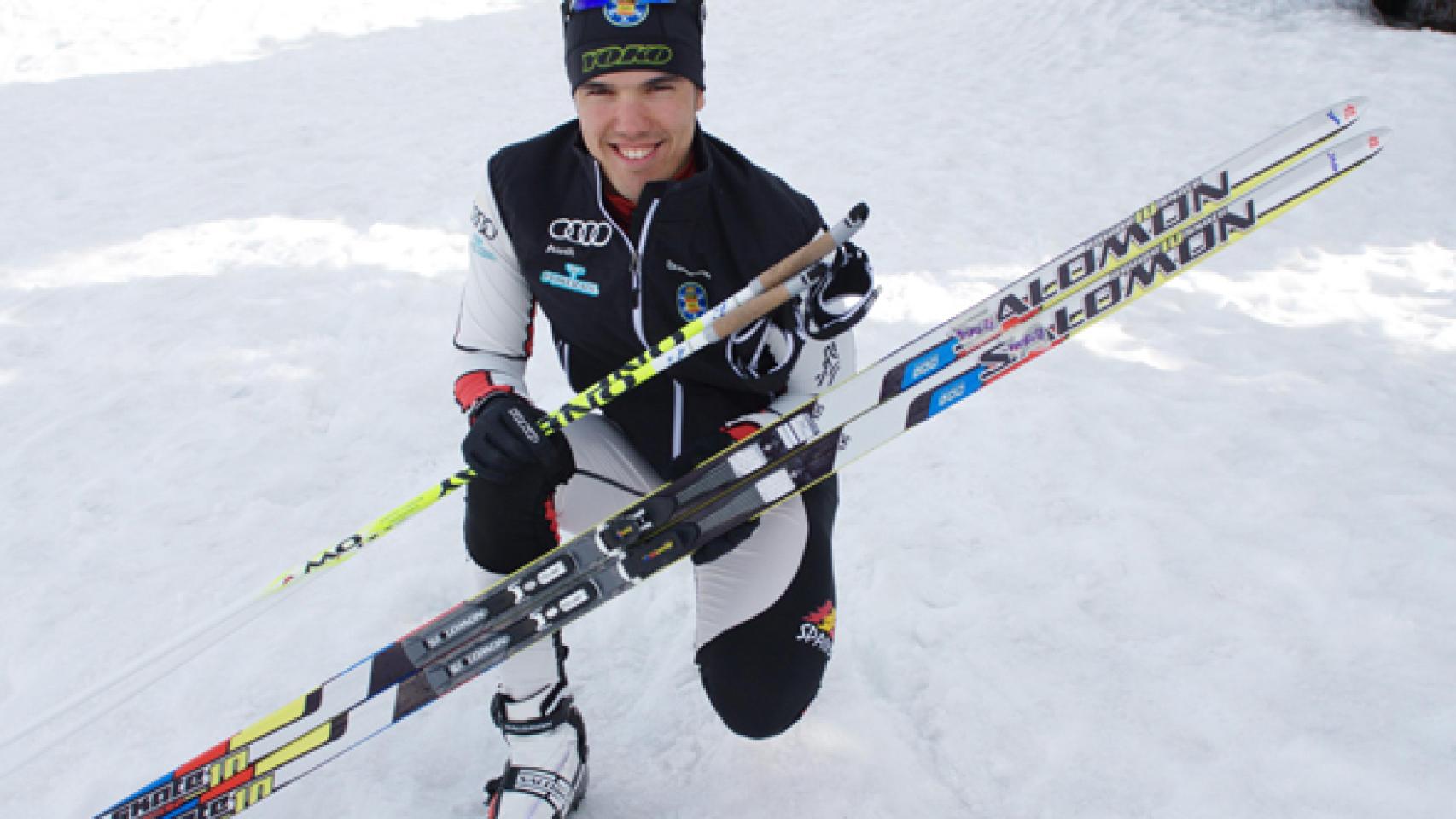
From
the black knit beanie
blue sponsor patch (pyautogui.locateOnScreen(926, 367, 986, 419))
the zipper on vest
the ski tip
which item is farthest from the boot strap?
the ski tip

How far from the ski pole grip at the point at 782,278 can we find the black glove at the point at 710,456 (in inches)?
11.8

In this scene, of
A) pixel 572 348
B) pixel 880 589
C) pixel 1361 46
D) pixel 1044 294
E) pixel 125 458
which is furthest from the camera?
pixel 1361 46

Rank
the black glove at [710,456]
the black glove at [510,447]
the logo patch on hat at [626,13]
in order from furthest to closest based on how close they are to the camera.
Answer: the black glove at [710,456] < the black glove at [510,447] < the logo patch on hat at [626,13]

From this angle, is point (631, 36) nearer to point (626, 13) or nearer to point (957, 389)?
point (626, 13)

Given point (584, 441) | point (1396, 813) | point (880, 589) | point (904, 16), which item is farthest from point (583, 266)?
point (904, 16)

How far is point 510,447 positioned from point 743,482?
1.85ft

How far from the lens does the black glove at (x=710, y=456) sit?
222 centimetres

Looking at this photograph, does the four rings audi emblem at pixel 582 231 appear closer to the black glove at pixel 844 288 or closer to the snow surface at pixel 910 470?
the black glove at pixel 844 288

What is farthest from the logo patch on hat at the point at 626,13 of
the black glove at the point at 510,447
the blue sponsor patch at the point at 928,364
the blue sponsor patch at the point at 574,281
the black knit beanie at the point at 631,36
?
the blue sponsor patch at the point at 928,364

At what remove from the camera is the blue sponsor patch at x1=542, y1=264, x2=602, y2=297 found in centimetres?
229

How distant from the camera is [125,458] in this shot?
3.64 metres

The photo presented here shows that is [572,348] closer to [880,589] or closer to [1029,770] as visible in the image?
[880,589]

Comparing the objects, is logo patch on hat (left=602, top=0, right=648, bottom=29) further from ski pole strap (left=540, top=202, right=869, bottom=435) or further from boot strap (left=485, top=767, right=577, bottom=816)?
boot strap (left=485, top=767, right=577, bottom=816)

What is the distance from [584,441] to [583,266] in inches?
19.6
